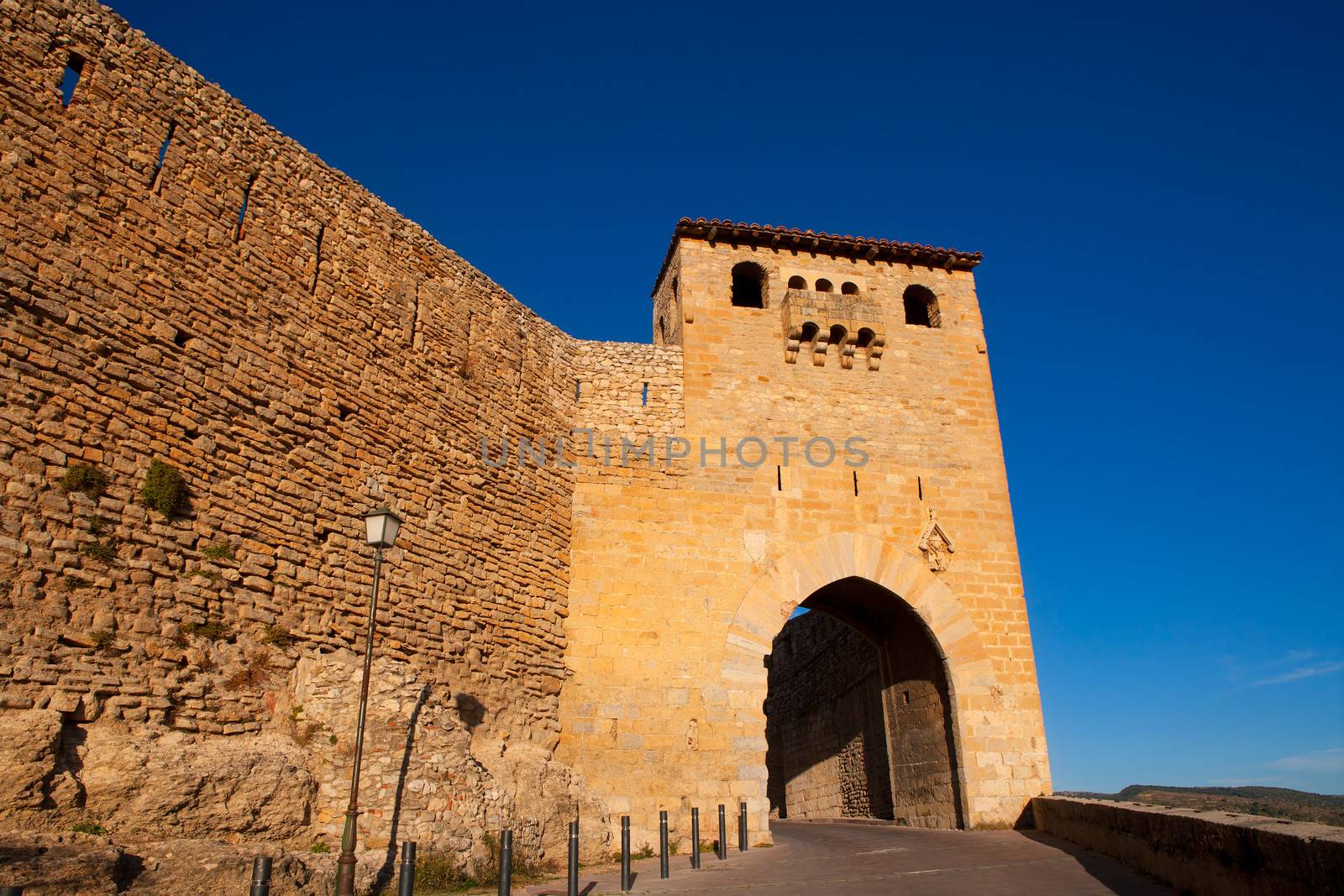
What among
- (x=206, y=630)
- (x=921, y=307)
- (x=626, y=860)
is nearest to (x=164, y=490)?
(x=206, y=630)

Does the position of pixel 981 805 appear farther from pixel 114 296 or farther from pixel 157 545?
pixel 114 296

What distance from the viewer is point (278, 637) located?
8.10m

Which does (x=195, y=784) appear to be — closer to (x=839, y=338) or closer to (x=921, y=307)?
(x=839, y=338)

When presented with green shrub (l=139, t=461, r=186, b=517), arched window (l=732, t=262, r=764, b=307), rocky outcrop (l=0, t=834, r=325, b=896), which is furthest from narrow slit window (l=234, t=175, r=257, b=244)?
arched window (l=732, t=262, r=764, b=307)

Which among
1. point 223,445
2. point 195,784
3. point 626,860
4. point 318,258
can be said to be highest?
point 318,258

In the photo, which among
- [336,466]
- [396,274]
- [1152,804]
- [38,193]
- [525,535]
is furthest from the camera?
[525,535]

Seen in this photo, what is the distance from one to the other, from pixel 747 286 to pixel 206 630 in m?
11.3

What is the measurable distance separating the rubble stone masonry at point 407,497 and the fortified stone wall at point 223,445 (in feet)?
0.09

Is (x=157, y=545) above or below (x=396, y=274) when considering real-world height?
below

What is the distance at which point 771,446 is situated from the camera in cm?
1362

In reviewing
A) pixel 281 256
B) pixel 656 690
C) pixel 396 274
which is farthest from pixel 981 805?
pixel 281 256

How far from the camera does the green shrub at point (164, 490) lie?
7.36 meters

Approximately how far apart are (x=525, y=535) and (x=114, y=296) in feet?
18.2

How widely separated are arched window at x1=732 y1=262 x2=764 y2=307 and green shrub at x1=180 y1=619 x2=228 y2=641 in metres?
10.2
